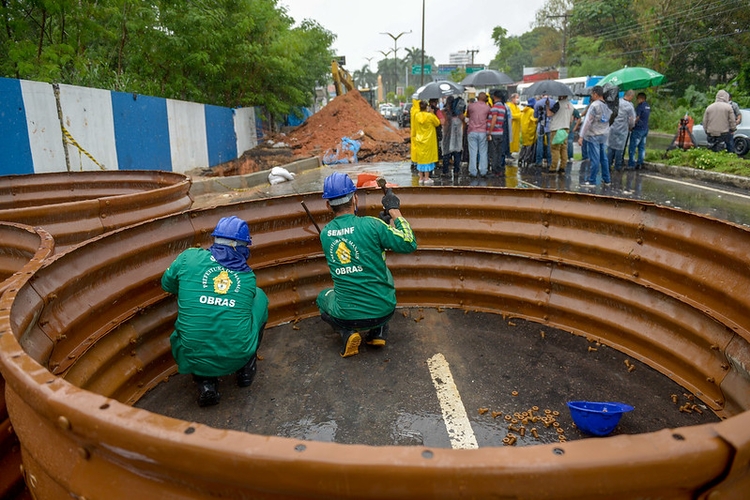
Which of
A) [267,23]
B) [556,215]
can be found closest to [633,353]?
[556,215]

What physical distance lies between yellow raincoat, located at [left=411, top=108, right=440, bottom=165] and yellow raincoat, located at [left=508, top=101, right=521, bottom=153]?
3275 mm

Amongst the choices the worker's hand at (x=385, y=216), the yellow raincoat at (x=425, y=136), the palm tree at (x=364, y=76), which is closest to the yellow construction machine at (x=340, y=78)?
the yellow raincoat at (x=425, y=136)

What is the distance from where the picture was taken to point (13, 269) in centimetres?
350

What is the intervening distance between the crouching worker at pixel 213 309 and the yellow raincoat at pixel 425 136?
848 centimetres

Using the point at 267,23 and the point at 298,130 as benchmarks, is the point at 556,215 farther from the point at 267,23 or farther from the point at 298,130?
the point at 298,130

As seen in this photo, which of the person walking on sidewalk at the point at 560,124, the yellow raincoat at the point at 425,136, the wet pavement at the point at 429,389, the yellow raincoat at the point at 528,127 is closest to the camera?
the wet pavement at the point at 429,389

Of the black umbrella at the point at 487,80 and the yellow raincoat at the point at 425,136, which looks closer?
the yellow raincoat at the point at 425,136

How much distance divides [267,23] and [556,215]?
2061 cm

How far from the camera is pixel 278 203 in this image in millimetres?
4969

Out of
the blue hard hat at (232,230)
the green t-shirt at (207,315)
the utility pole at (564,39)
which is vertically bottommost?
the green t-shirt at (207,315)

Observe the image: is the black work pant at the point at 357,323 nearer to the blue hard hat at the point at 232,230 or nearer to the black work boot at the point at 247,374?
the black work boot at the point at 247,374

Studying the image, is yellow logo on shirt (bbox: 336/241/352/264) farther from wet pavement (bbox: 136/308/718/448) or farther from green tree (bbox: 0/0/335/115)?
green tree (bbox: 0/0/335/115)

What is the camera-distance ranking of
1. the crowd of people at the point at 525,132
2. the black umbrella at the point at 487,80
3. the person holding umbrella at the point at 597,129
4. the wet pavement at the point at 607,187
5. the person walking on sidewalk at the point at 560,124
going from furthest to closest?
the black umbrella at the point at 487,80, the person walking on sidewalk at the point at 560,124, the crowd of people at the point at 525,132, the person holding umbrella at the point at 597,129, the wet pavement at the point at 607,187

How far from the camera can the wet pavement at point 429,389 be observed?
134 inches
